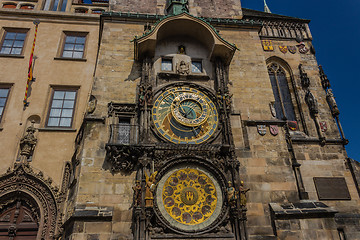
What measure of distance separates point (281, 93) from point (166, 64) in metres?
5.99

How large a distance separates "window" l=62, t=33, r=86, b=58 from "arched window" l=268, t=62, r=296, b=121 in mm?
8841

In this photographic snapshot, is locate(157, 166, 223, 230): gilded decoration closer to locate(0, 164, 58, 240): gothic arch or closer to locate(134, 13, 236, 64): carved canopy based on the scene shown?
locate(0, 164, 58, 240): gothic arch

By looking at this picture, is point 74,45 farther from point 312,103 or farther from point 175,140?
point 312,103

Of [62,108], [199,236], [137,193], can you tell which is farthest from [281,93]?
[62,108]

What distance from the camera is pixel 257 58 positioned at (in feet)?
38.0

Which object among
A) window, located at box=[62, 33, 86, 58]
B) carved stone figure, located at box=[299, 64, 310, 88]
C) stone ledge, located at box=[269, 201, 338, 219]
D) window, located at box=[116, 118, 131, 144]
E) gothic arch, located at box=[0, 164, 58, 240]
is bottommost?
stone ledge, located at box=[269, 201, 338, 219]

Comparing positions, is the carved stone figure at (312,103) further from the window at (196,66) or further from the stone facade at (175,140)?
the window at (196,66)

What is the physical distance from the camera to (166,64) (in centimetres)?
1070

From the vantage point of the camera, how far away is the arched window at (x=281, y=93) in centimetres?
1316

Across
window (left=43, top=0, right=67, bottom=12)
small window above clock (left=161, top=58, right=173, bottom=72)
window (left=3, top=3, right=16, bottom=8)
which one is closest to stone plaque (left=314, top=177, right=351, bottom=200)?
small window above clock (left=161, top=58, right=173, bottom=72)

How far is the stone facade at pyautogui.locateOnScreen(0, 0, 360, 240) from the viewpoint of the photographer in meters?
8.21

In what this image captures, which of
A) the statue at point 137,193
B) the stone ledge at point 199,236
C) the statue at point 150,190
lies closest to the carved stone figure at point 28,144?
the statue at point 137,193

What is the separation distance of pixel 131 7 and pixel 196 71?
4.75 meters

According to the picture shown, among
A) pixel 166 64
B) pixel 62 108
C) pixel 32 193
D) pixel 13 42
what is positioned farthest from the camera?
pixel 13 42
